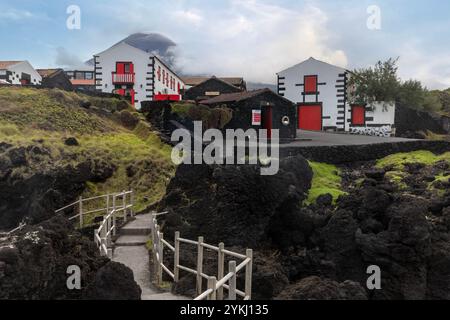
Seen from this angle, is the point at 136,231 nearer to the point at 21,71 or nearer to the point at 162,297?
the point at 162,297

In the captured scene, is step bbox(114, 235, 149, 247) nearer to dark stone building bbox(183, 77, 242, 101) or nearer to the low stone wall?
the low stone wall

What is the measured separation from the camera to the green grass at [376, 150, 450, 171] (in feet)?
68.3

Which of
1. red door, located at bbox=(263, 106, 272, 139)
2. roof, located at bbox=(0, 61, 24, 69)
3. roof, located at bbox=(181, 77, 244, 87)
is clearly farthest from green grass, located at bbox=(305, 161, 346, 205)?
roof, located at bbox=(0, 61, 24, 69)

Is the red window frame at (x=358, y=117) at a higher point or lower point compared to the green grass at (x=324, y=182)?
higher

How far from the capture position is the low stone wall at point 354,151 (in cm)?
2108

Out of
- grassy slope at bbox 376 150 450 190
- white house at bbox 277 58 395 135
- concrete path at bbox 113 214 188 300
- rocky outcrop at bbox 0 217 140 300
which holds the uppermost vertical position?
white house at bbox 277 58 395 135

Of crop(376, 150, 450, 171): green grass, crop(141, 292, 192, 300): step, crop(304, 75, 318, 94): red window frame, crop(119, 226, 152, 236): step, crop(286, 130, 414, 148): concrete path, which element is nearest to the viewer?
crop(141, 292, 192, 300): step

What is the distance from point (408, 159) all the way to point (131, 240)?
13376 mm

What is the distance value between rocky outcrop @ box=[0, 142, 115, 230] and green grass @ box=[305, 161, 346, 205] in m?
9.50

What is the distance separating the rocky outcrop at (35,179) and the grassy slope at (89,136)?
1.66 ft

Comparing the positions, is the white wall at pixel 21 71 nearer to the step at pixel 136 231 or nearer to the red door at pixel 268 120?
the red door at pixel 268 120

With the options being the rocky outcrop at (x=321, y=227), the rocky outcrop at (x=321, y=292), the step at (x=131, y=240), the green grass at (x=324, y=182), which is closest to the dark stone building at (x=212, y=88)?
the green grass at (x=324, y=182)
